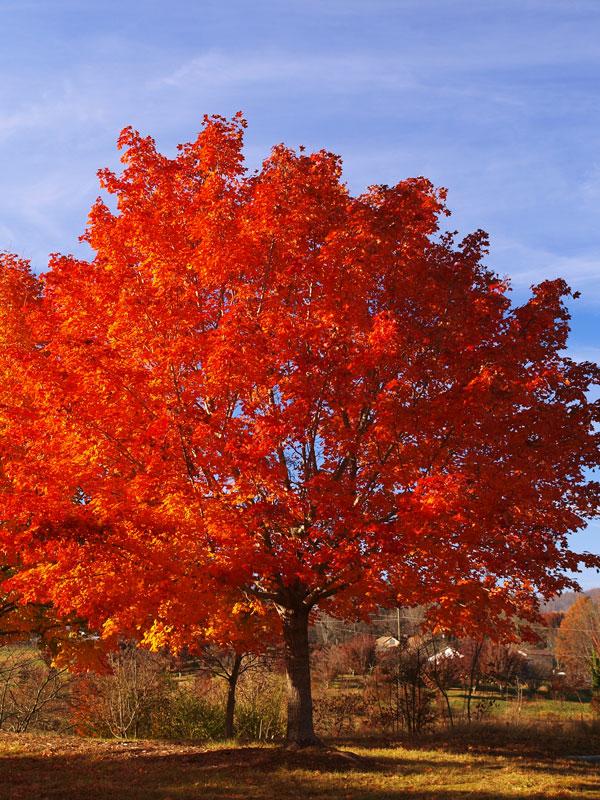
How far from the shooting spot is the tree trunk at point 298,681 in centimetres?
1441

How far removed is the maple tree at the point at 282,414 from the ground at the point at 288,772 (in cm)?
171

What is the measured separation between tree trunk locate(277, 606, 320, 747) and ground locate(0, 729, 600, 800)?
1.58 ft

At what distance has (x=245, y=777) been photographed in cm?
1234

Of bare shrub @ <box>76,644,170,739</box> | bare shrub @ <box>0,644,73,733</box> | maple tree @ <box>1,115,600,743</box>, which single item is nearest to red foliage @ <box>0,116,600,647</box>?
maple tree @ <box>1,115,600,743</box>

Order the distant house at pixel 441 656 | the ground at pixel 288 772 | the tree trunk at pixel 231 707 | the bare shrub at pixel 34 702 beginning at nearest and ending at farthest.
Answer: the ground at pixel 288 772 → the tree trunk at pixel 231 707 → the distant house at pixel 441 656 → the bare shrub at pixel 34 702

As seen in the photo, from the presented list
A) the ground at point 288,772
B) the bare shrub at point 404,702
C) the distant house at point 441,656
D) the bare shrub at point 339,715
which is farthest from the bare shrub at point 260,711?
the ground at point 288,772

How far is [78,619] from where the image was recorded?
18375mm

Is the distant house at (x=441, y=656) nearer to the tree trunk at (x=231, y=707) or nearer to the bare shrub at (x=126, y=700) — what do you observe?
the tree trunk at (x=231, y=707)

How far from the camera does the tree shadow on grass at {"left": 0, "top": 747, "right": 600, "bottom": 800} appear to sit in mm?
11156

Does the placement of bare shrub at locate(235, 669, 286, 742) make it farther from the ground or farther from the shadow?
the shadow

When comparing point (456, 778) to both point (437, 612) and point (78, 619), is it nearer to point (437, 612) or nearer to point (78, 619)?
point (437, 612)

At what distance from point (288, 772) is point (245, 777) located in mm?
797

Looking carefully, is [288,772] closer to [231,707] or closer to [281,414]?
[281,414]

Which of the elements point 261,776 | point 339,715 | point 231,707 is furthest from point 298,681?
point 339,715
